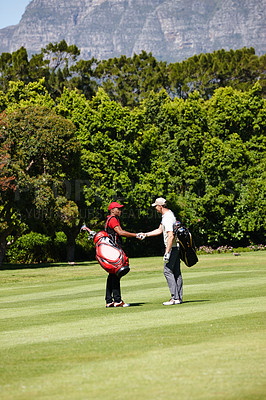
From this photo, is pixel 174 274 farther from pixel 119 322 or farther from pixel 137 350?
pixel 137 350

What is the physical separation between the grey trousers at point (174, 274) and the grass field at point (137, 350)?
30 cm

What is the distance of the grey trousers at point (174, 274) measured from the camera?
12594 mm

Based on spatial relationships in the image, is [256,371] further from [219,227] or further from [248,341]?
[219,227]

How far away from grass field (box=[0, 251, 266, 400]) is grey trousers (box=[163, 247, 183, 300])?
0.30m

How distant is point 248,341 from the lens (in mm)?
7984

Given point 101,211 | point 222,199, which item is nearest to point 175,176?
point 222,199

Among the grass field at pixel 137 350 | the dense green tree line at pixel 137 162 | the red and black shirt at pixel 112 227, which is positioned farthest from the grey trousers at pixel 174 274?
the dense green tree line at pixel 137 162

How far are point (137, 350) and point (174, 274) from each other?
521 centimetres

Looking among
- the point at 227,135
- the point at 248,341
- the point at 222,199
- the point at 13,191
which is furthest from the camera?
the point at 227,135

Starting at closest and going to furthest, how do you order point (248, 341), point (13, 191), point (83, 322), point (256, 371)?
point (256, 371), point (248, 341), point (83, 322), point (13, 191)

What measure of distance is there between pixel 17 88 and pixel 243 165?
16.5 metres

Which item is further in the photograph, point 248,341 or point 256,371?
point 248,341

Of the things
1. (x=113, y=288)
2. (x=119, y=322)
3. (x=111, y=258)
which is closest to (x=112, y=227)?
(x=111, y=258)

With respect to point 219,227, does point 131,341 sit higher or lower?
higher
